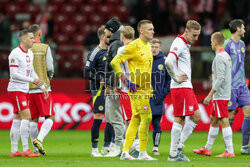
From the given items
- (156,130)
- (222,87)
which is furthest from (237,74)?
(156,130)

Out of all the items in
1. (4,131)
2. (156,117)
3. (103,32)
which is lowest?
(4,131)

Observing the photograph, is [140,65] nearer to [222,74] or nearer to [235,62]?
[222,74]

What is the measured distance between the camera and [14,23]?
2189 cm

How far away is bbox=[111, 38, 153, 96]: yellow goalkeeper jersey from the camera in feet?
28.7

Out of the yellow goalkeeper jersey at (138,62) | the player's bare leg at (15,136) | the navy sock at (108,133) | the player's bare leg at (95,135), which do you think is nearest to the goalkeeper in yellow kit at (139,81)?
the yellow goalkeeper jersey at (138,62)

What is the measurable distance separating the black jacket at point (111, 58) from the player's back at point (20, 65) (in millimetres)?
1430

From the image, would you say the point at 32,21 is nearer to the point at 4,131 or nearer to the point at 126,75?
the point at 4,131

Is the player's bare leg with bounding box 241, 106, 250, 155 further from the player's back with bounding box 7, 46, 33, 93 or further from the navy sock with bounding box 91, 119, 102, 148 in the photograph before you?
the player's back with bounding box 7, 46, 33, 93

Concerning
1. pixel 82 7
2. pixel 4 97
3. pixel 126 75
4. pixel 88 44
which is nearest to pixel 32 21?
pixel 82 7

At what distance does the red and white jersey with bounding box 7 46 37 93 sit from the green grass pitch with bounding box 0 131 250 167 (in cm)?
129

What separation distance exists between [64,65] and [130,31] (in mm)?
8324

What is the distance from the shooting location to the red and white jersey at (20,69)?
9750 mm

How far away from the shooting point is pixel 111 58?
9.70 meters

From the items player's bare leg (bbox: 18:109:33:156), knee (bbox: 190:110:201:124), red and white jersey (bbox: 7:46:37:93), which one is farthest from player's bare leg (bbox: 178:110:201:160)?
red and white jersey (bbox: 7:46:37:93)
